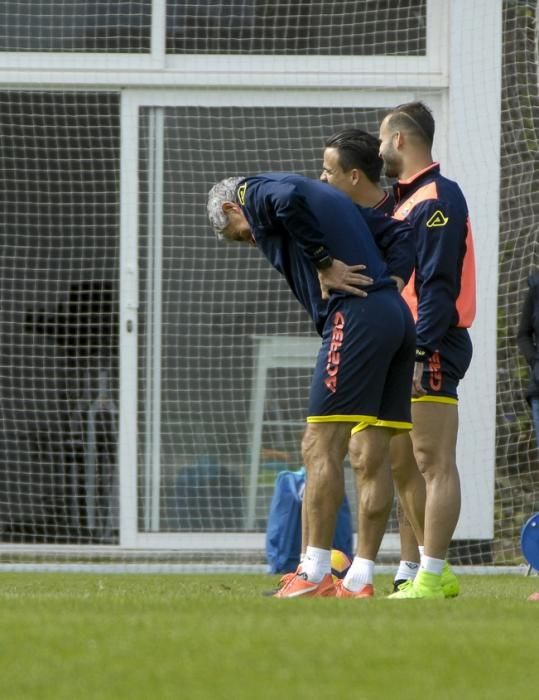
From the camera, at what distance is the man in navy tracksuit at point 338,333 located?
5129 mm

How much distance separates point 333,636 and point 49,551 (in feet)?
22.5

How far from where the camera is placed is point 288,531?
28.1ft

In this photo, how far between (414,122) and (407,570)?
5.52 feet

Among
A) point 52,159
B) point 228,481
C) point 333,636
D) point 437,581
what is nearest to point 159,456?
point 228,481

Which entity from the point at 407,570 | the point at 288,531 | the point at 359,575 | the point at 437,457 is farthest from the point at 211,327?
the point at 359,575

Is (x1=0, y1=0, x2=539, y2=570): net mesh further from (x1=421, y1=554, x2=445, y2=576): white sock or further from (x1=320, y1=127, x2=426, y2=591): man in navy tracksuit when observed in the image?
(x1=421, y1=554, x2=445, y2=576): white sock

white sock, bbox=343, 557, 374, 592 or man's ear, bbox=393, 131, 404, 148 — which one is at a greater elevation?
man's ear, bbox=393, 131, 404, 148

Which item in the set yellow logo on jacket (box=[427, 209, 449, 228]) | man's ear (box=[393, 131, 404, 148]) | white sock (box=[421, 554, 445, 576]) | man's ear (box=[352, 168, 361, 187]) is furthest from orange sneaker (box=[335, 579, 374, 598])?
man's ear (box=[393, 131, 404, 148])

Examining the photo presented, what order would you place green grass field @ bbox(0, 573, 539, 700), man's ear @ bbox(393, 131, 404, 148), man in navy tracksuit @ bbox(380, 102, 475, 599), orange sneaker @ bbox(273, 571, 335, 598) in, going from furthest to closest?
man's ear @ bbox(393, 131, 404, 148) → man in navy tracksuit @ bbox(380, 102, 475, 599) → orange sneaker @ bbox(273, 571, 335, 598) → green grass field @ bbox(0, 573, 539, 700)

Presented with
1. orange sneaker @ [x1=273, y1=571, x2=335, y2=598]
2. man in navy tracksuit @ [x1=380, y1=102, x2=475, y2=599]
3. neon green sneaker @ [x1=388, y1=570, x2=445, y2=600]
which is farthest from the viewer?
man in navy tracksuit @ [x1=380, y1=102, x2=475, y2=599]

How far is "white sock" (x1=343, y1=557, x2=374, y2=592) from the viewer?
5.27 meters

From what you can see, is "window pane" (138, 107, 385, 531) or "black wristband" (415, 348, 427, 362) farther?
"window pane" (138, 107, 385, 531)

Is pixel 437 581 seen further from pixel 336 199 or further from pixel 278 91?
pixel 278 91

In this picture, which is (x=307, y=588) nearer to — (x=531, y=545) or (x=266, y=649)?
(x=266, y=649)
